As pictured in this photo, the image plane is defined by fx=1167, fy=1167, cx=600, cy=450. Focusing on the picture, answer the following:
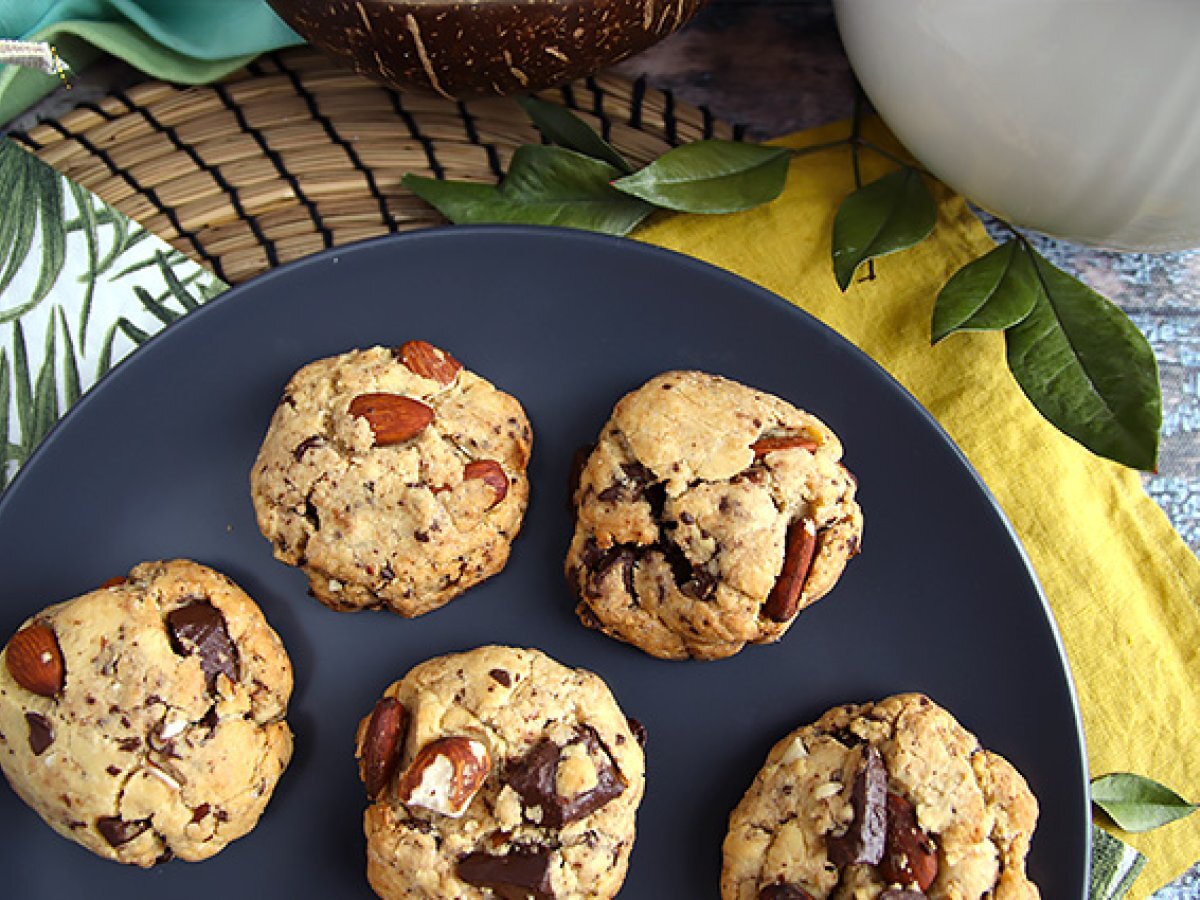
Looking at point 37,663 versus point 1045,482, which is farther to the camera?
point 1045,482

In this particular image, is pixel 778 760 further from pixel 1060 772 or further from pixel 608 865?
pixel 1060 772

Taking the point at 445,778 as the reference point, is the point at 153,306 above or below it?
above

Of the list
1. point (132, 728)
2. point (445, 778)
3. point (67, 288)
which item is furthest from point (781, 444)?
point (67, 288)

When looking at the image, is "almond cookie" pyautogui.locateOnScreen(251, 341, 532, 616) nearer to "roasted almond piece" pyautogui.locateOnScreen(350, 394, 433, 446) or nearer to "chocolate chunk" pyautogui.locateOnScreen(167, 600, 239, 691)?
"roasted almond piece" pyautogui.locateOnScreen(350, 394, 433, 446)

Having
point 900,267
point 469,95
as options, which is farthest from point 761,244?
point 469,95

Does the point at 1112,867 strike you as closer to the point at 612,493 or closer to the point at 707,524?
the point at 707,524

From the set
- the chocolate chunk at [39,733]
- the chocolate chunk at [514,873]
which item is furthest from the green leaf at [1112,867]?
the chocolate chunk at [39,733]
